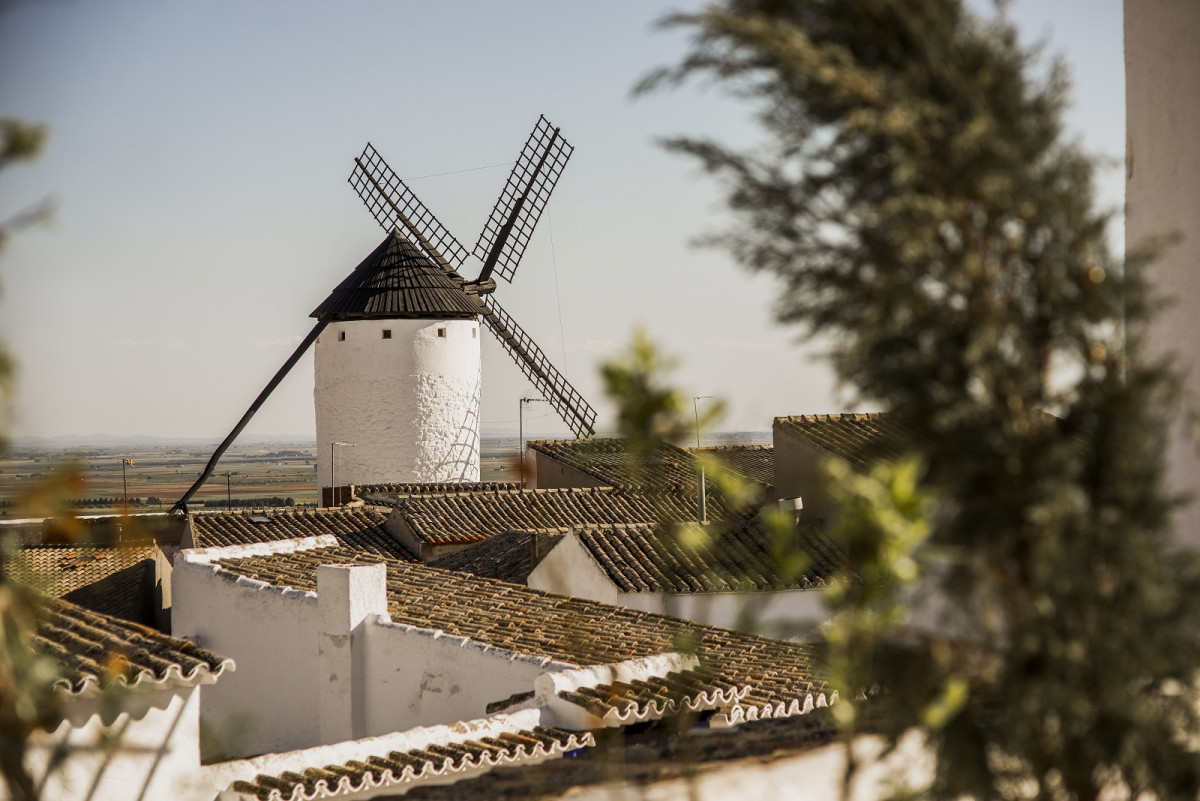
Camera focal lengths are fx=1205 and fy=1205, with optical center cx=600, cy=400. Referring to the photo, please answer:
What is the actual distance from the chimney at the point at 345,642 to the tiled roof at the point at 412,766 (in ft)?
8.96

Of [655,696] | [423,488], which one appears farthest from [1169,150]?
[423,488]

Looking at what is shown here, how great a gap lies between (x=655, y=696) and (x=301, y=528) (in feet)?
A: 41.6

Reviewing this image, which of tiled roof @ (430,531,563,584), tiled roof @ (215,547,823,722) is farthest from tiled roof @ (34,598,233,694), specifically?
tiled roof @ (430,531,563,584)

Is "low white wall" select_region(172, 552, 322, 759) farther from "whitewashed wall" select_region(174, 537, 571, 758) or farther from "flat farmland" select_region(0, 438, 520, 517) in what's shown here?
"flat farmland" select_region(0, 438, 520, 517)

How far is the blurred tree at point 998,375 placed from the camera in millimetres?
2256

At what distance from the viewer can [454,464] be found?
87.0 ft

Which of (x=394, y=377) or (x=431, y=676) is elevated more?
(x=394, y=377)

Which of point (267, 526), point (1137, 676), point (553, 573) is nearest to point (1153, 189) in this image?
point (1137, 676)

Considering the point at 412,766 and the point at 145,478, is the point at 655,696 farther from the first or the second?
the point at 145,478

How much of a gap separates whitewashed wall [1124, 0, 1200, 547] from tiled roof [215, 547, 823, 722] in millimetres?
3542

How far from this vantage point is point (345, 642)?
1025 cm

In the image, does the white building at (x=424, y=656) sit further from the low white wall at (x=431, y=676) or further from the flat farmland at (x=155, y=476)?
the flat farmland at (x=155, y=476)

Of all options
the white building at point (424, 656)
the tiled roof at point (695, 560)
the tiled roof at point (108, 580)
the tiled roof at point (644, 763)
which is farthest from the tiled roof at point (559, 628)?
the tiled roof at point (108, 580)

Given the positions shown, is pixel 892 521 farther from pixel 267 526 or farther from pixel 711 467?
pixel 267 526
